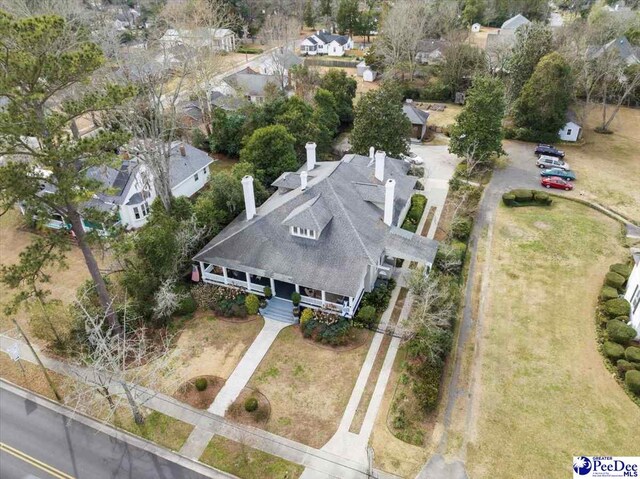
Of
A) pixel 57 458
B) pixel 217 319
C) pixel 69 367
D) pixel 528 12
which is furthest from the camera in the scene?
pixel 528 12

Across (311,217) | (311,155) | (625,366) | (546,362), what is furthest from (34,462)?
(625,366)

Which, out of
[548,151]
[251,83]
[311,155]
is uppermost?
[311,155]

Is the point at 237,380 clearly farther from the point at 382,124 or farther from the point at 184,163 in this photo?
the point at 382,124

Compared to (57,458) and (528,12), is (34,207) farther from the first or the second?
(528,12)

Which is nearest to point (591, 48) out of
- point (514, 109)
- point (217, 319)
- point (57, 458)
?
point (514, 109)

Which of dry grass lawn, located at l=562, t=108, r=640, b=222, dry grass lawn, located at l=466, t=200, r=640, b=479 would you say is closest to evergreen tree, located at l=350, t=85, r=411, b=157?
dry grass lawn, located at l=466, t=200, r=640, b=479

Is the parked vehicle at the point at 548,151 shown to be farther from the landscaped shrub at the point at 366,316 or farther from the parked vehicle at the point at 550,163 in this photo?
the landscaped shrub at the point at 366,316
